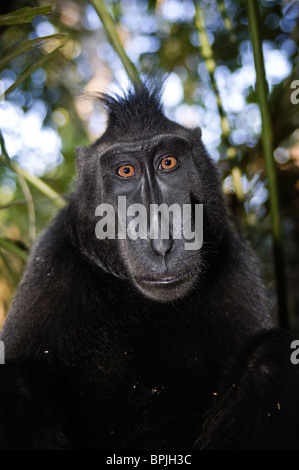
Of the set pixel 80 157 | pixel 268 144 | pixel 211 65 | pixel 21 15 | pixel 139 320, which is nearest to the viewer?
pixel 21 15

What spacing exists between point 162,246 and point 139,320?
968 mm

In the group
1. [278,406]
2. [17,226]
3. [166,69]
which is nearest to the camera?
[278,406]

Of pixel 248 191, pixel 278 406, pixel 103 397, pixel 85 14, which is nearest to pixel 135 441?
pixel 103 397

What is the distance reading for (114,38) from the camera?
4066 mm

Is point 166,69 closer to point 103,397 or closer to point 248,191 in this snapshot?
point 248,191

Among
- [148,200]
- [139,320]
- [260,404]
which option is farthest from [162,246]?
[260,404]

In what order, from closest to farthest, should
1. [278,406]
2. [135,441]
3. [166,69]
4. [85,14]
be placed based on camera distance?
[278,406]
[135,441]
[166,69]
[85,14]

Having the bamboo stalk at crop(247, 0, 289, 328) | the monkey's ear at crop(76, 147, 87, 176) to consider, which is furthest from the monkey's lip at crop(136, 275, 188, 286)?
the monkey's ear at crop(76, 147, 87, 176)

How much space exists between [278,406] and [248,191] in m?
3.82

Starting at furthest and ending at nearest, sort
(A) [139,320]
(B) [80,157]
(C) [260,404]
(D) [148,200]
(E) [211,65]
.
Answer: (E) [211,65], (B) [80,157], (A) [139,320], (D) [148,200], (C) [260,404]

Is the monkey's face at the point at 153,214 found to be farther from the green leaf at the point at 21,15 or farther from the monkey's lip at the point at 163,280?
the green leaf at the point at 21,15

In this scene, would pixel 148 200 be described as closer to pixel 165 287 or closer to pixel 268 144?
pixel 165 287

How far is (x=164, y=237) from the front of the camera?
313 centimetres

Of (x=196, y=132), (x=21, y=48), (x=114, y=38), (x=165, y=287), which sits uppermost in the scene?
(x=114, y=38)
